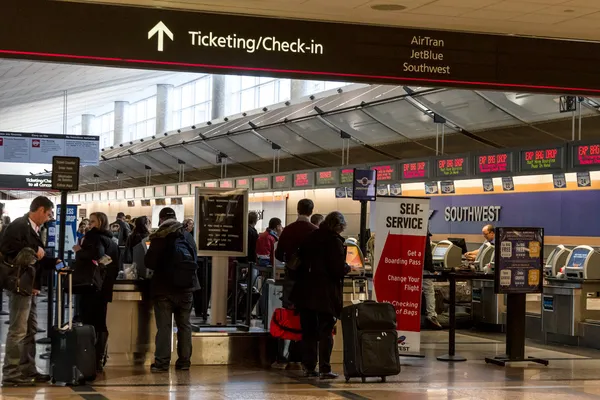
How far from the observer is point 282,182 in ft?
74.0

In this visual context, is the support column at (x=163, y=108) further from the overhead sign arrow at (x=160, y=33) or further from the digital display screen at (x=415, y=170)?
the overhead sign arrow at (x=160, y=33)

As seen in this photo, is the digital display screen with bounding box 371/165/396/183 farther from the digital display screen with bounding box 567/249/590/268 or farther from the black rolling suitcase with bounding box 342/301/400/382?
the black rolling suitcase with bounding box 342/301/400/382

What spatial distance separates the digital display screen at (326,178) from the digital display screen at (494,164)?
478 cm

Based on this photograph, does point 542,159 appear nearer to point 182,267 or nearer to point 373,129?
point 373,129

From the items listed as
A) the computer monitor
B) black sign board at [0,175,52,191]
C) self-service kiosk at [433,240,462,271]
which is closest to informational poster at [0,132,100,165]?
black sign board at [0,175,52,191]

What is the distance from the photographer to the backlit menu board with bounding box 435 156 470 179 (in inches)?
632

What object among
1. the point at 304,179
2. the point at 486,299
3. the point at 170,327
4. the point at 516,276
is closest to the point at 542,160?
the point at 486,299

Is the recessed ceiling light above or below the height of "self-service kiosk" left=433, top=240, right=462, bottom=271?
above

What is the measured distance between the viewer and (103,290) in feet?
33.8

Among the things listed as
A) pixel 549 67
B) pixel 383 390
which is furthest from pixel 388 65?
pixel 383 390

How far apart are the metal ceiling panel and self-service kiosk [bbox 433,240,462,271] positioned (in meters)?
2.08

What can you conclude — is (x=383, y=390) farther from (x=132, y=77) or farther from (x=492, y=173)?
(x=132, y=77)

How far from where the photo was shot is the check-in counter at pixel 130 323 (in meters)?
11.0

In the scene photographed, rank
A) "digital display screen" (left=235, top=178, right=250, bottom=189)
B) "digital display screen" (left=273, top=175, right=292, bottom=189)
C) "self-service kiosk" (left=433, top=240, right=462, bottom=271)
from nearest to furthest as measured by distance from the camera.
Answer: "self-service kiosk" (left=433, top=240, right=462, bottom=271) < "digital display screen" (left=273, top=175, right=292, bottom=189) < "digital display screen" (left=235, top=178, right=250, bottom=189)
